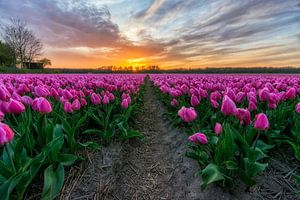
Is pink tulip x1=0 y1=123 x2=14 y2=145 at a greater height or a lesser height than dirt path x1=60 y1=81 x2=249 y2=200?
greater

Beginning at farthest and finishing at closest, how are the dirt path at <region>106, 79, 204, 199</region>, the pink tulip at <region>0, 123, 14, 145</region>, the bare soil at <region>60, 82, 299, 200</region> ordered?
1. the dirt path at <region>106, 79, 204, 199</region>
2. the bare soil at <region>60, 82, 299, 200</region>
3. the pink tulip at <region>0, 123, 14, 145</region>

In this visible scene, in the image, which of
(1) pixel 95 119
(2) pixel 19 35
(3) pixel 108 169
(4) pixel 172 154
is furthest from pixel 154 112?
(2) pixel 19 35

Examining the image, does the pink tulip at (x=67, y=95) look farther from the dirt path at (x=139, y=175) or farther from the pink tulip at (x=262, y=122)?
the pink tulip at (x=262, y=122)

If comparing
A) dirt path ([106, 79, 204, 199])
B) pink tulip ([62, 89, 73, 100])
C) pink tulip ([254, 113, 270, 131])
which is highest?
pink tulip ([62, 89, 73, 100])

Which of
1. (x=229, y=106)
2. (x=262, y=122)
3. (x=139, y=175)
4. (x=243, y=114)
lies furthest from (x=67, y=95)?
(x=262, y=122)

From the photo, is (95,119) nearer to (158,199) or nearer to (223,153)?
(158,199)

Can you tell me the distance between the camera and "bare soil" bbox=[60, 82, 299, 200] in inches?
92.6

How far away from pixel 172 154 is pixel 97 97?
147 cm

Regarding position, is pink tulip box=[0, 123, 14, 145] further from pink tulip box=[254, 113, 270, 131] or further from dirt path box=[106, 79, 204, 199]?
pink tulip box=[254, 113, 270, 131]

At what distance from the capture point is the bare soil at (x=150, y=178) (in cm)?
235

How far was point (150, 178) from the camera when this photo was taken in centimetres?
329

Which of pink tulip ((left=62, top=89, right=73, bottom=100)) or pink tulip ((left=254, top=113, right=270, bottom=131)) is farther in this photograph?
pink tulip ((left=62, top=89, right=73, bottom=100))

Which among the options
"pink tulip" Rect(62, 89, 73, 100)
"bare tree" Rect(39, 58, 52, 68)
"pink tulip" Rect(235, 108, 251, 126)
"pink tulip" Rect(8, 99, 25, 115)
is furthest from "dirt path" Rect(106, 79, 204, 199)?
"bare tree" Rect(39, 58, 52, 68)

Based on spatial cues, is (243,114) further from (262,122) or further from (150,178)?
(150,178)
